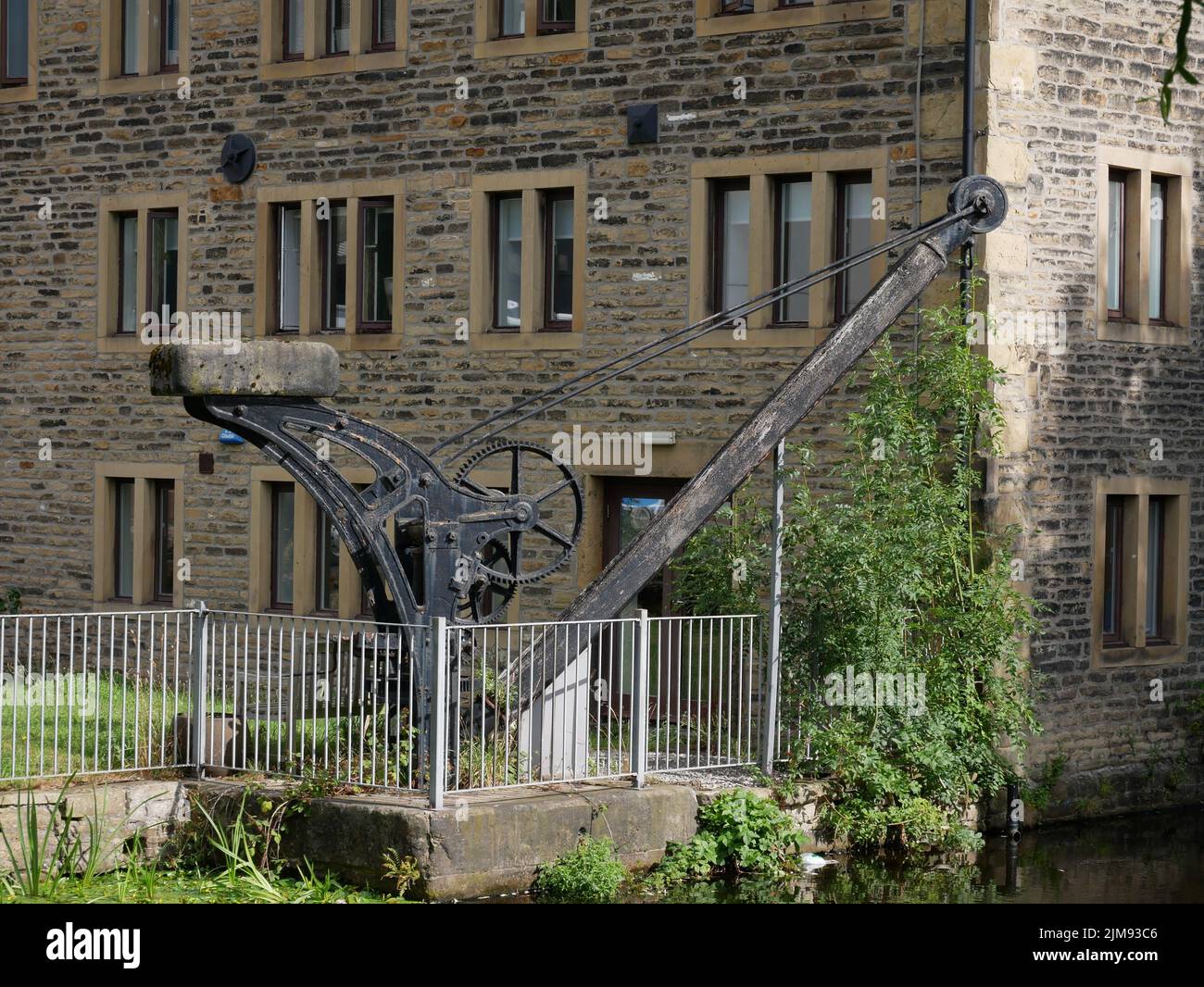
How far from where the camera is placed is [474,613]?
12.5 m

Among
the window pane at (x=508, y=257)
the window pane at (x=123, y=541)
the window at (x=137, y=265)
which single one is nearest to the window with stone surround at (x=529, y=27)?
the window pane at (x=508, y=257)

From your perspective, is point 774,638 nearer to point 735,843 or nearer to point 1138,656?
point 735,843

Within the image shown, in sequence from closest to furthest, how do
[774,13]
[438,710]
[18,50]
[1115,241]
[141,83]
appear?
[438,710], [774,13], [1115,241], [141,83], [18,50]

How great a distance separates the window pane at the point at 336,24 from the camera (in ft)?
60.4

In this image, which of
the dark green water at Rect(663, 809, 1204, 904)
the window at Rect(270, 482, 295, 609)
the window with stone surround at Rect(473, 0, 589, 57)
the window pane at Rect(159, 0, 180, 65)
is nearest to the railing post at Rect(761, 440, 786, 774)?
the dark green water at Rect(663, 809, 1204, 904)

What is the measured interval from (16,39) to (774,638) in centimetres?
1186

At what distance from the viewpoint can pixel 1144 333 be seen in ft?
53.7

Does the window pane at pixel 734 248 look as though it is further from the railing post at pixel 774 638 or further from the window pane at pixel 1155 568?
the window pane at pixel 1155 568

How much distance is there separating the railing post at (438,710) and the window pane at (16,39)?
11.9 meters

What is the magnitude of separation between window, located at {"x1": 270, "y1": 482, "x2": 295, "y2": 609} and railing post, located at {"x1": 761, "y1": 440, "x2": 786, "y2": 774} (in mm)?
6758

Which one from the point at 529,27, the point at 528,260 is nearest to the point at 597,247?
the point at 528,260

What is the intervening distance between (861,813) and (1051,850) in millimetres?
1693

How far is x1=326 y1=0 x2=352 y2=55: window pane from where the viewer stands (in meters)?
18.4

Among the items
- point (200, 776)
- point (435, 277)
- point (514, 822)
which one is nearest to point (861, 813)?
point (514, 822)
